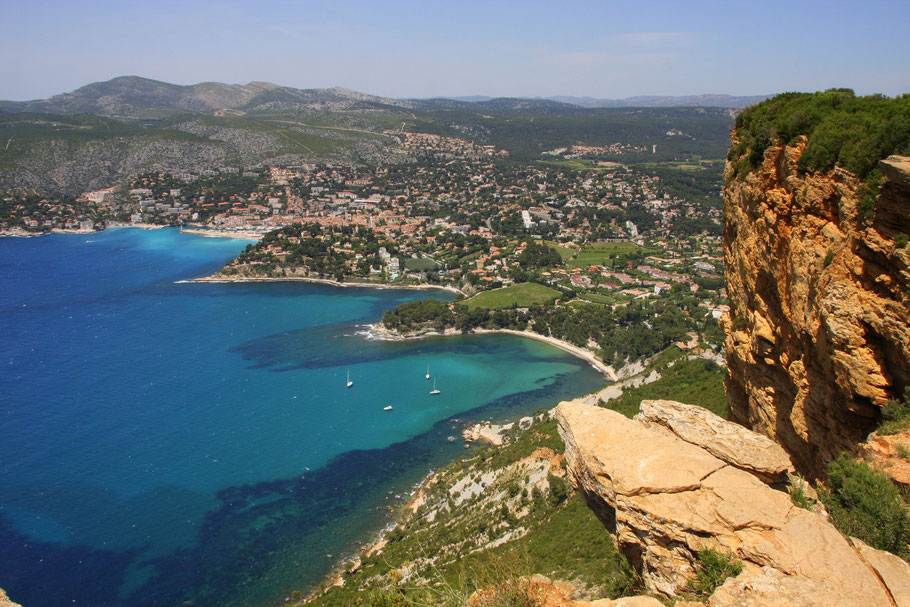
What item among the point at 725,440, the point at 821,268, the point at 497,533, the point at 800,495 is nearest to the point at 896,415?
the point at 800,495

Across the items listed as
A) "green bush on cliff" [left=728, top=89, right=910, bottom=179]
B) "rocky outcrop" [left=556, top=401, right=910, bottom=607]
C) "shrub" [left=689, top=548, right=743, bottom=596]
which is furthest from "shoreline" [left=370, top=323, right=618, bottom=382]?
"shrub" [left=689, top=548, right=743, bottom=596]

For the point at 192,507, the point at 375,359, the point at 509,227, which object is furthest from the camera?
the point at 509,227

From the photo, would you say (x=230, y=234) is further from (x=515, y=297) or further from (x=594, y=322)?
(x=594, y=322)

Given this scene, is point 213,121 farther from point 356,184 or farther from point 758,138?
point 758,138

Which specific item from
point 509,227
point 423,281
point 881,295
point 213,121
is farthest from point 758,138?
point 213,121

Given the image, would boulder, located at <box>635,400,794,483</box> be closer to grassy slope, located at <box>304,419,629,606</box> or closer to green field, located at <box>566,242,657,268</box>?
grassy slope, located at <box>304,419,629,606</box>

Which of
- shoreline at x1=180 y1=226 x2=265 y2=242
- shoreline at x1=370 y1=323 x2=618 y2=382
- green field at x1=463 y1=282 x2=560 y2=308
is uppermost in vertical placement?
shoreline at x1=180 y1=226 x2=265 y2=242

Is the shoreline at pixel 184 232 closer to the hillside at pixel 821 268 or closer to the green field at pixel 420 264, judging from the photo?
the green field at pixel 420 264
